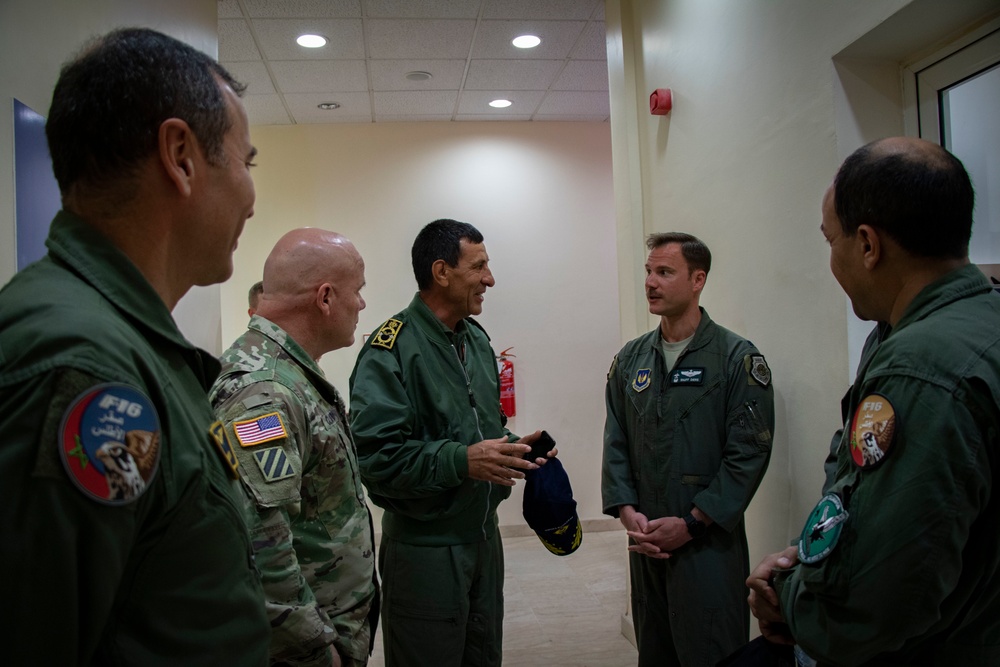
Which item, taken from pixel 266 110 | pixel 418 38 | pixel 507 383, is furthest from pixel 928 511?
pixel 266 110

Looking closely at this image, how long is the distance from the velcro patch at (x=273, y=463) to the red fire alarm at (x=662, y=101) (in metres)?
2.59

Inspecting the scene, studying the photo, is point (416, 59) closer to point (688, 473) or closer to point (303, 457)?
point (688, 473)

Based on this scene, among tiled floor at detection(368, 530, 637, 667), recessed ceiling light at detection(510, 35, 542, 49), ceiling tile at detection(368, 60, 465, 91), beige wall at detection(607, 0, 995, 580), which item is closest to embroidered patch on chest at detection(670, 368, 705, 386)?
beige wall at detection(607, 0, 995, 580)

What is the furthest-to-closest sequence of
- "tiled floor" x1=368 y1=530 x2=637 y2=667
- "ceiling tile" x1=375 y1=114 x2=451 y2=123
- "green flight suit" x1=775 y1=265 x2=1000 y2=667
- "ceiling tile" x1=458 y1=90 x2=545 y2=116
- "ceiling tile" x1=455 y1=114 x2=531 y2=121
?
"ceiling tile" x1=455 y1=114 x2=531 y2=121, "ceiling tile" x1=375 y1=114 x2=451 y2=123, "ceiling tile" x1=458 y1=90 x2=545 y2=116, "tiled floor" x1=368 y1=530 x2=637 y2=667, "green flight suit" x1=775 y1=265 x2=1000 y2=667

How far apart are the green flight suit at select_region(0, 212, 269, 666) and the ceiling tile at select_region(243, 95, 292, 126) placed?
451cm

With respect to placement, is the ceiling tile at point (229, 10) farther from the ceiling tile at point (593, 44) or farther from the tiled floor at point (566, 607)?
the tiled floor at point (566, 607)

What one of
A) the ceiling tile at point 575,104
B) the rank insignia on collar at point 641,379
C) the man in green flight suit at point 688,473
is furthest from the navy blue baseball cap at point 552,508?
the ceiling tile at point 575,104

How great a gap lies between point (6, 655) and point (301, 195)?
526 cm

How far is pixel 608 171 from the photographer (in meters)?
5.80

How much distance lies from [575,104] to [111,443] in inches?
204

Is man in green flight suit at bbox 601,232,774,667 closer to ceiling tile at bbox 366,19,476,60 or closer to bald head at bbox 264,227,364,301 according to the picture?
bald head at bbox 264,227,364,301

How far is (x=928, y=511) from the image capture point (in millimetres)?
957

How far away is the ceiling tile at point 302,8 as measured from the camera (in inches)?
142

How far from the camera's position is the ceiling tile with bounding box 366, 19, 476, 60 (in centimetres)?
392
